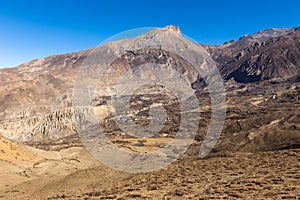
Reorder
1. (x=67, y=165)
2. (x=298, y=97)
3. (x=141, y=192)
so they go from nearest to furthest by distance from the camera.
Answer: (x=141, y=192), (x=67, y=165), (x=298, y=97)

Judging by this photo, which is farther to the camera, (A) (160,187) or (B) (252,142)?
(B) (252,142)

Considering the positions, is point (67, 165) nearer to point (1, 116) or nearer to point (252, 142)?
point (252, 142)

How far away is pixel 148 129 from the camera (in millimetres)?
72000

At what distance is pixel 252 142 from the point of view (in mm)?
33750

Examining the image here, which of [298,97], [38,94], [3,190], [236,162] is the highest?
[38,94]

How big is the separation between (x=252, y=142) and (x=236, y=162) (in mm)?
11809

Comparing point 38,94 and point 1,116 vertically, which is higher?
point 38,94

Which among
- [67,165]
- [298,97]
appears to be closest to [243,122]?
[67,165]

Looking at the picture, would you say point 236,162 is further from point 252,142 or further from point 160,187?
point 252,142

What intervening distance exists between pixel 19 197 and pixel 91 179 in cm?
553

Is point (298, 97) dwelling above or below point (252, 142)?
above

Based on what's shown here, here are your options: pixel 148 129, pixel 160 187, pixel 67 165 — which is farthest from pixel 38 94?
pixel 160 187

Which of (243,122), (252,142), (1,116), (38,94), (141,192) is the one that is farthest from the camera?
(38,94)

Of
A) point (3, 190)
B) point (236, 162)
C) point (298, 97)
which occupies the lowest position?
point (3, 190)
